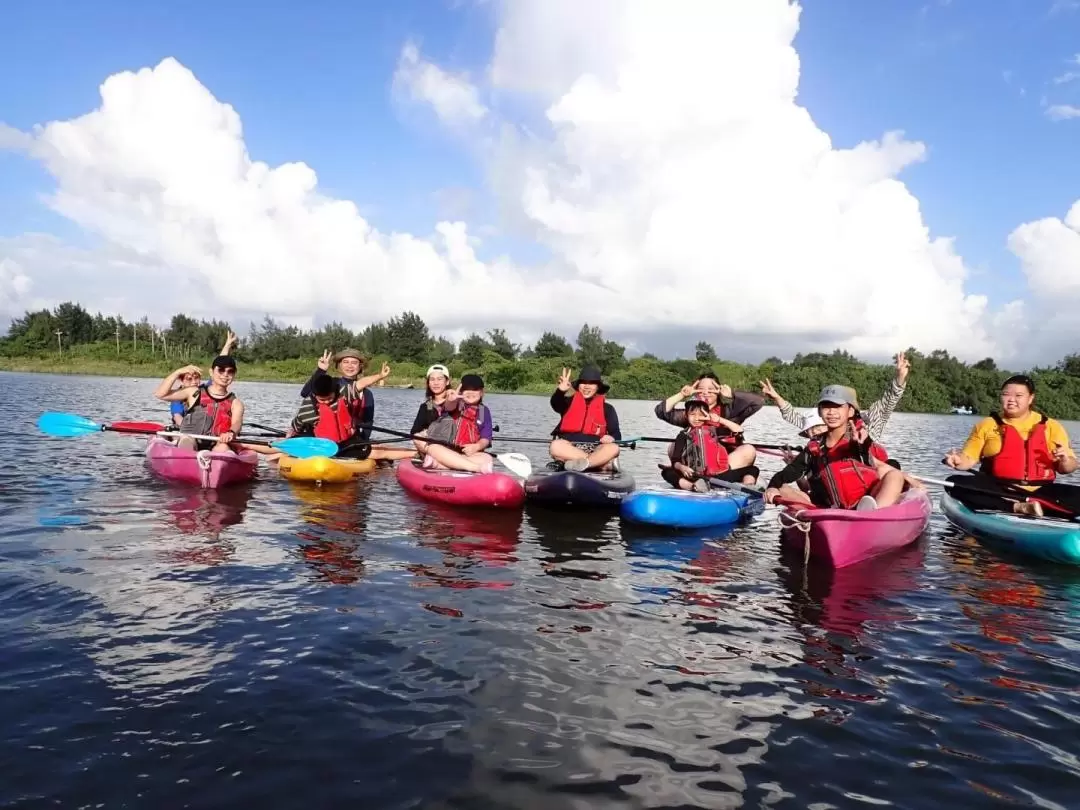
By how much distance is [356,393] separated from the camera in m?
11.4

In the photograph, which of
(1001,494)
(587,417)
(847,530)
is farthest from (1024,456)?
Answer: (587,417)

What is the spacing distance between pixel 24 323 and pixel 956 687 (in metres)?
89.5

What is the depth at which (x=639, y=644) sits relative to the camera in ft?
15.4

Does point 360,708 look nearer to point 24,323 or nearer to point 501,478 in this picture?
point 501,478

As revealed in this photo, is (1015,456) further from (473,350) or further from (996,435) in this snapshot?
(473,350)

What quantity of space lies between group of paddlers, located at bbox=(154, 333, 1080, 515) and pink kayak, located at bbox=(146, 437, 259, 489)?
31 cm

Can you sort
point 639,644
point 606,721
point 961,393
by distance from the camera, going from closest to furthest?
point 606,721 → point 639,644 → point 961,393

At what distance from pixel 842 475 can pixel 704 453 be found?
2434 mm

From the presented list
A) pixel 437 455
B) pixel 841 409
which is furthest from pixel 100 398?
pixel 841 409

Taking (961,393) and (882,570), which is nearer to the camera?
(882,570)

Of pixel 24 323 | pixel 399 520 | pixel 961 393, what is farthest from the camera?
pixel 24 323

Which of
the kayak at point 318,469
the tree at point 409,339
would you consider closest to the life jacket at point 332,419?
the kayak at point 318,469

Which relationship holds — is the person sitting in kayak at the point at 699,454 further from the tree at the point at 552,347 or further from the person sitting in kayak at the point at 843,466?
the tree at the point at 552,347

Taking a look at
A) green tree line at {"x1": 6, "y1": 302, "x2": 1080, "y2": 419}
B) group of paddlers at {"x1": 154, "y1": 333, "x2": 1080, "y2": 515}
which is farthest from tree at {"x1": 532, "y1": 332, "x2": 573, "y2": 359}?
group of paddlers at {"x1": 154, "y1": 333, "x2": 1080, "y2": 515}
